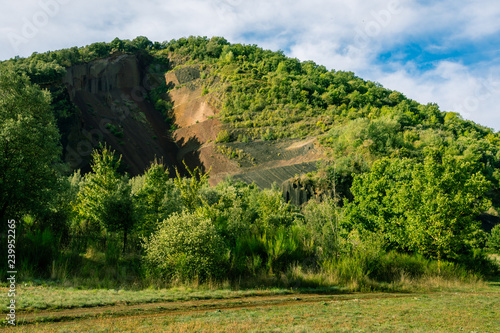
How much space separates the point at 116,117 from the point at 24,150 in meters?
60.1

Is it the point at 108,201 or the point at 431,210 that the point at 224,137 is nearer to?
the point at 108,201

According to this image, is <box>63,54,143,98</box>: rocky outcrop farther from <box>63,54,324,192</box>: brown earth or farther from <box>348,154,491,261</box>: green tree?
<box>348,154,491,261</box>: green tree

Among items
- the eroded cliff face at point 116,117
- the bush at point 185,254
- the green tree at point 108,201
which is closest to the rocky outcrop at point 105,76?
the eroded cliff face at point 116,117

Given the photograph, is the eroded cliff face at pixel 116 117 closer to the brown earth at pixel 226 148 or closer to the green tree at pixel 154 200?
the brown earth at pixel 226 148

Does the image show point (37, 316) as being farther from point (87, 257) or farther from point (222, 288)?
point (87, 257)

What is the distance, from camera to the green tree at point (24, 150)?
13.0 metres

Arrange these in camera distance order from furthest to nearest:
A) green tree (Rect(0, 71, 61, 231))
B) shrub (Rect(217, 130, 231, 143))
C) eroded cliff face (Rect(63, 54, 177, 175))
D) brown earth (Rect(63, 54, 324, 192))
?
shrub (Rect(217, 130, 231, 143)), eroded cliff face (Rect(63, 54, 177, 175)), brown earth (Rect(63, 54, 324, 192)), green tree (Rect(0, 71, 61, 231))

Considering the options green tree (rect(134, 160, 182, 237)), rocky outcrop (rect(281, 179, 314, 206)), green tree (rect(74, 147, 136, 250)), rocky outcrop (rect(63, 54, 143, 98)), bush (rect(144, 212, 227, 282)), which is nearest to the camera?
bush (rect(144, 212, 227, 282))

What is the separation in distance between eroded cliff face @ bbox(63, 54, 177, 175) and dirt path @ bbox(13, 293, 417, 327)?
1720 inches

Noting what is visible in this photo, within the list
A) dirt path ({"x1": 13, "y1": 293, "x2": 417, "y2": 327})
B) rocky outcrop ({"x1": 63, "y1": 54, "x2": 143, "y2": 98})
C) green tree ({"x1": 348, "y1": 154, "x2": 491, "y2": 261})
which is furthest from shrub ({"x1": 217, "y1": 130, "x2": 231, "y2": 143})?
dirt path ({"x1": 13, "y1": 293, "x2": 417, "y2": 327})

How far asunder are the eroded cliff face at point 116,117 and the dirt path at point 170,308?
1720 inches

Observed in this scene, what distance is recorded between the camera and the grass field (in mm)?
6871

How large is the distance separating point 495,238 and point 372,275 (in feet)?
97.6

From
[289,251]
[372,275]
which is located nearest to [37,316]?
[289,251]
